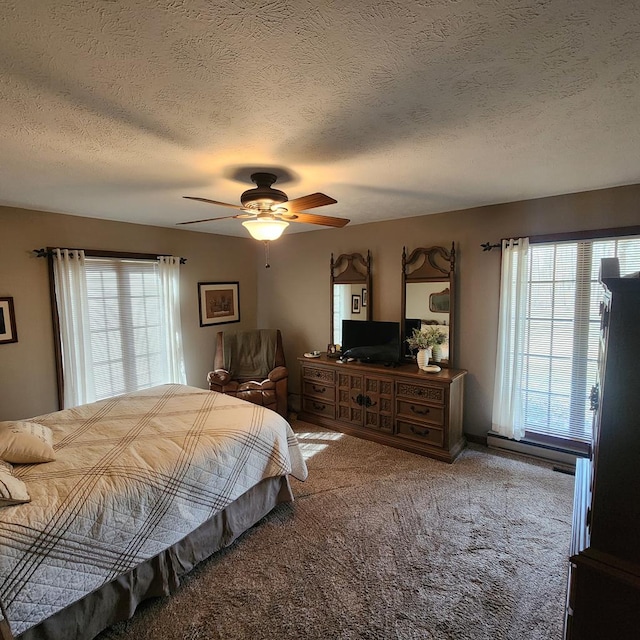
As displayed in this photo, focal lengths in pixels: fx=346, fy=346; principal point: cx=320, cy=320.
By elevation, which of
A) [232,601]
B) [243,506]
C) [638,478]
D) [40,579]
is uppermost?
[638,478]

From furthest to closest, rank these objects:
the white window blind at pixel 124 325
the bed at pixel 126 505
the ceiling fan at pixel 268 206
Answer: the white window blind at pixel 124 325 < the ceiling fan at pixel 268 206 < the bed at pixel 126 505

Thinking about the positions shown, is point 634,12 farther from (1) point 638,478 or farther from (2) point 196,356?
(2) point 196,356

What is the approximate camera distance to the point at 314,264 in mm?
4797

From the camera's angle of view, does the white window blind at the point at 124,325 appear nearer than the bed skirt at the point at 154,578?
No

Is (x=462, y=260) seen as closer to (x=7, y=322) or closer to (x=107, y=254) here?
(x=107, y=254)

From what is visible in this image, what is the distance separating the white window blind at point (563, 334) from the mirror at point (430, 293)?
2.40 ft

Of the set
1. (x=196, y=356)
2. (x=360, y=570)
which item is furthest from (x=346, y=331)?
(x=360, y=570)

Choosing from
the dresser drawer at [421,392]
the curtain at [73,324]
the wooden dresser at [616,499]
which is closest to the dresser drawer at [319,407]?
the dresser drawer at [421,392]

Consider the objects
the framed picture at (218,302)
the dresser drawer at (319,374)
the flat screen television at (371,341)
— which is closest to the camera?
the flat screen television at (371,341)

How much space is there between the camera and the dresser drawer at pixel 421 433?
11.3ft

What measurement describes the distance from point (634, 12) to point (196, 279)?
14.9 ft

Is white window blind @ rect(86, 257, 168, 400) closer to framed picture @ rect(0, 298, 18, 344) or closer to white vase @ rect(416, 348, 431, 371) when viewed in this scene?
framed picture @ rect(0, 298, 18, 344)

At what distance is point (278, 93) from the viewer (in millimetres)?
1394

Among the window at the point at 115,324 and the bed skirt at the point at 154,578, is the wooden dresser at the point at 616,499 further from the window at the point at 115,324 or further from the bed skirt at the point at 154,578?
the window at the point at 115,324
